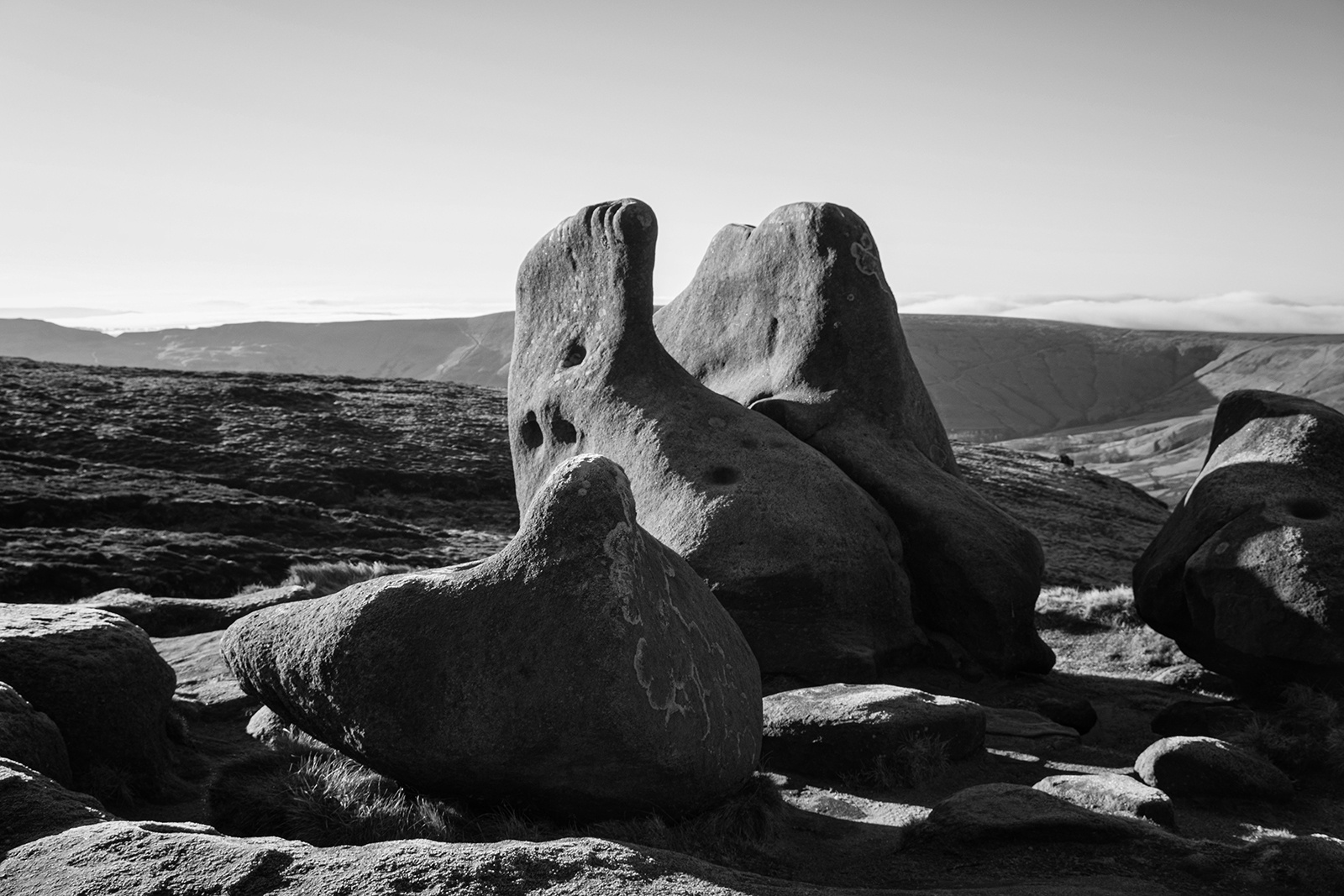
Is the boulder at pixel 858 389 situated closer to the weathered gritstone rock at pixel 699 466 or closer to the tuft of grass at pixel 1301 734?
the weathered gritstone rock at pixel 699 466

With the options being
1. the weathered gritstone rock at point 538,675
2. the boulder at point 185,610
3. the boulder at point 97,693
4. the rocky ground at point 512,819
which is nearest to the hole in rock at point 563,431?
the boulder at point 185,610

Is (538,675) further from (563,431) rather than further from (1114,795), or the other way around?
(563,431)

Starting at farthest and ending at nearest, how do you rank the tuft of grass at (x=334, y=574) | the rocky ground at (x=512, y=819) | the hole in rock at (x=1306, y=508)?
the tuft of grass at (x=334, y=574)
the hole in rock at (x=1306, y=508)
the rocky ground at (x=512, y=819)

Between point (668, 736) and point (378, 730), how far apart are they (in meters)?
1.97

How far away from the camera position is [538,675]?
728cm

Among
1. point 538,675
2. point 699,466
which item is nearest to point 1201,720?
point 699,466

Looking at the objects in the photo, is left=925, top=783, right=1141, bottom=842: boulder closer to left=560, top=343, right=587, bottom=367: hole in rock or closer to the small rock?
the small rock

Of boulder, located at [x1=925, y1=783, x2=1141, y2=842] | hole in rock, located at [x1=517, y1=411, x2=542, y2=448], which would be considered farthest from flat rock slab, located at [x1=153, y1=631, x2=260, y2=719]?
boulder, located at [x1=925, y1=783, x2=1141, y2=842]

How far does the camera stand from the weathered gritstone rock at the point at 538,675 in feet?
23.7

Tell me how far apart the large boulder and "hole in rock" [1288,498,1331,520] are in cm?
1

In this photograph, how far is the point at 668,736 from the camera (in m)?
7.41

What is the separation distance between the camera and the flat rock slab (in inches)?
415

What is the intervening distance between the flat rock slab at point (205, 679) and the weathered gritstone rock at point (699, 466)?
476cm

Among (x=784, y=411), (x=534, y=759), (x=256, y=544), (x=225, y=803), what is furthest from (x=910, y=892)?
(x=256, y=544)
